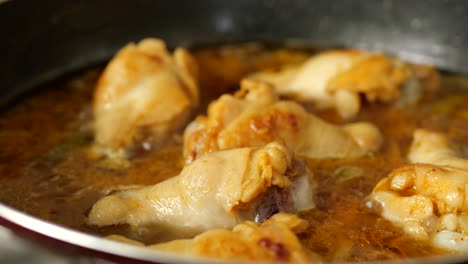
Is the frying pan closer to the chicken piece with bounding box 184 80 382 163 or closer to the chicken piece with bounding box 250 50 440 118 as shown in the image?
the chicken piece with bounding box 250 50 440 118

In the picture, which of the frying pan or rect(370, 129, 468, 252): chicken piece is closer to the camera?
rect(370, 129, 468, 252): chicken piece

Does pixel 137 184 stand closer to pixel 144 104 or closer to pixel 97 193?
pixel 97 193

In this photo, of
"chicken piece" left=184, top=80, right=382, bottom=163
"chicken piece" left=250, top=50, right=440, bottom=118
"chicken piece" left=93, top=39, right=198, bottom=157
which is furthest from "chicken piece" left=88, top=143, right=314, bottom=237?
"chicken piece" left=250, top=50, right=440, bottom=118

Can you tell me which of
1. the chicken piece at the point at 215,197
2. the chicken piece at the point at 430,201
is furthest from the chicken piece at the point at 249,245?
the chicken piece at the point at 430,201

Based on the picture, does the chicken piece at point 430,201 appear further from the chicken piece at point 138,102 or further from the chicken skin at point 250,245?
the chicken piece at point 138,102

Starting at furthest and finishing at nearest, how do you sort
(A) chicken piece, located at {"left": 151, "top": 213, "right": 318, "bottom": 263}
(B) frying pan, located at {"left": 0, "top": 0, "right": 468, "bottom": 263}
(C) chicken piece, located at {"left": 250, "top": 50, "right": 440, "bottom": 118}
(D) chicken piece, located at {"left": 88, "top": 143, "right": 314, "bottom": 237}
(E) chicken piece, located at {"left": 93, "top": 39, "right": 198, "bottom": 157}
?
1. (B) frying pan, located at {"left": 0, "top": 0, "right": 468, "bottom": 263}
2. (C) chicken piece, located at {"left": 250, "top": 50, "right": 440, "bottom": 118}
3. (E) chicken piece, located at {"left": 93, "top": 39, "right": 198, "bottom": 157}
4. (D) chicken piece, located at {"left": 88, "top": 143, "right": 314, "bottom": 237}
5. (A) chicken piece, located at {"left": 151, "top": 213, "right": 318, "bottom": 263}

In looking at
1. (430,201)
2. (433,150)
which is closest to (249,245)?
(430,201)

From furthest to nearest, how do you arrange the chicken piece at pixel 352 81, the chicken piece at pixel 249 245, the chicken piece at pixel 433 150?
1. the chicken piece at pixel 352 81
2. the chicken piece at pixel 433 150
3. the chicken piece at pixel 249 245
